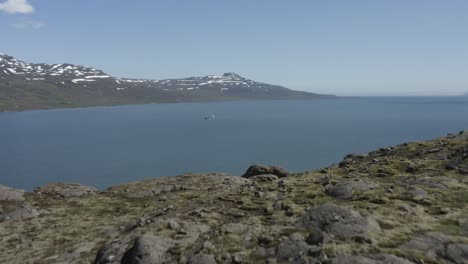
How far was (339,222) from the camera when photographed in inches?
795

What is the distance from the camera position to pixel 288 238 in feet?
63.9

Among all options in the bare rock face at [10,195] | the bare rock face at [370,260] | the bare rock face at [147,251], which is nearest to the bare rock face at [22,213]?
the bare rock face at [10,195]

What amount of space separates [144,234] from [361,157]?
31036 mm

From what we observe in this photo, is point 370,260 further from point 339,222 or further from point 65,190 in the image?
point 65,190

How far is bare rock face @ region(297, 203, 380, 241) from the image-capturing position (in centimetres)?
1917

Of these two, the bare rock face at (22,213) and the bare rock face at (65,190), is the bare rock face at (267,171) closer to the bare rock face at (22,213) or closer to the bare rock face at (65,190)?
the bare rock face at (65,190)

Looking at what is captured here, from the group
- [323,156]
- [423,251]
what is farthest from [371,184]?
[323,156]

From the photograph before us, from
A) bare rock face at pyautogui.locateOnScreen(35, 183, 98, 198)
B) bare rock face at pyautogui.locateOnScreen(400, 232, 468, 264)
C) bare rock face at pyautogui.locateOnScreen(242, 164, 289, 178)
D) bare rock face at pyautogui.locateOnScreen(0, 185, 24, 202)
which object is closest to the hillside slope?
bare rock face at pyautogui.locateOnScreen(400, 232, 468, 264)

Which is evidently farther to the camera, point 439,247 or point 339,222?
point 339,222

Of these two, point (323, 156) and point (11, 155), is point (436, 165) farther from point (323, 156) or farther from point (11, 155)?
point (11, 155)

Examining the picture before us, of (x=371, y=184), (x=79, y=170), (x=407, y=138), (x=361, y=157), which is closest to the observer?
(x=371, y=184)

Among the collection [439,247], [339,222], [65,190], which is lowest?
[65,190]

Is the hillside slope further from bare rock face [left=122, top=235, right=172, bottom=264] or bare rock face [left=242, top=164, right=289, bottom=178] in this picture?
bare rock face [left=242, top=164, right=289, bottom=178]

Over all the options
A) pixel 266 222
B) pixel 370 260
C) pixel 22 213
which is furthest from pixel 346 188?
pixel 22 213
